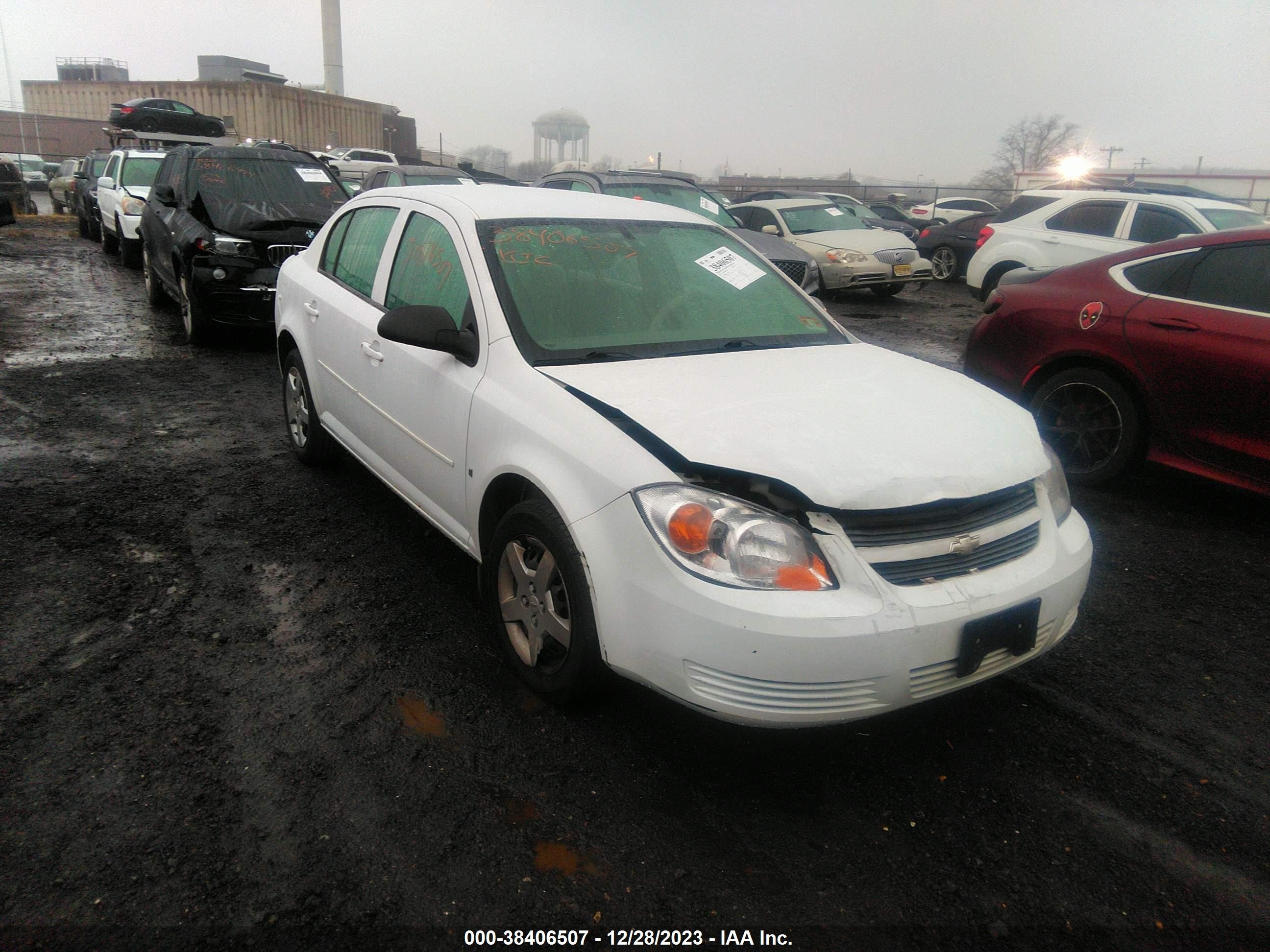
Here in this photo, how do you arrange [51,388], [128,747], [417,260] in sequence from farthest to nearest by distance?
[51,388]
[417,260]
[128,747]

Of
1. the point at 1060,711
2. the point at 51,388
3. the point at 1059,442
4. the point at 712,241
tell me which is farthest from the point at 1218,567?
the point at 51,388

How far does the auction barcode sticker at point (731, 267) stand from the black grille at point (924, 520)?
1.59 metres

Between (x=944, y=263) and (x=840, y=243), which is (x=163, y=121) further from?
(x=944, y=263)

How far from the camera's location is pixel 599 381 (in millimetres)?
2824

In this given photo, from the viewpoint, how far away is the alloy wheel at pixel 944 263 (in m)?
Answer: 16.1

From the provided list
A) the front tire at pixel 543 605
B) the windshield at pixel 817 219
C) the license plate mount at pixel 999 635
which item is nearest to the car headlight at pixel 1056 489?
the license plate mount at pixel 999 635

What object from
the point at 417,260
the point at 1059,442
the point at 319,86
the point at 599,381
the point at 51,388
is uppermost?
the point at 319,86

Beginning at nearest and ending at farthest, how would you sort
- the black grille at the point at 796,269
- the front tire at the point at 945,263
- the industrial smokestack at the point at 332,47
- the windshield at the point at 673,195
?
the black grille at the point at 796,269
the windshield at the point at 673,195
the front tire at the point at 945,263
the industrial smokestack at the point at 332,47

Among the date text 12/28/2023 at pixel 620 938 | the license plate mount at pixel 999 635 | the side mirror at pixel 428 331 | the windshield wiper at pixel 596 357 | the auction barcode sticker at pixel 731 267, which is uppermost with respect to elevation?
the auction barcode sticker at pixel 731 267

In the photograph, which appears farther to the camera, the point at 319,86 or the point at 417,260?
the point at 319,86

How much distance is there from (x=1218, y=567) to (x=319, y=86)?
304ft

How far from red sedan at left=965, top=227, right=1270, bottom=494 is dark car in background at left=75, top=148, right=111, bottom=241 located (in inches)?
646

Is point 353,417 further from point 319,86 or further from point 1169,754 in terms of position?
point 319,86

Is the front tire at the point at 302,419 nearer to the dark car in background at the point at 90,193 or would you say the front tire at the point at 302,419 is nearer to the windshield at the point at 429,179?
the windshield at the point at 429,179
